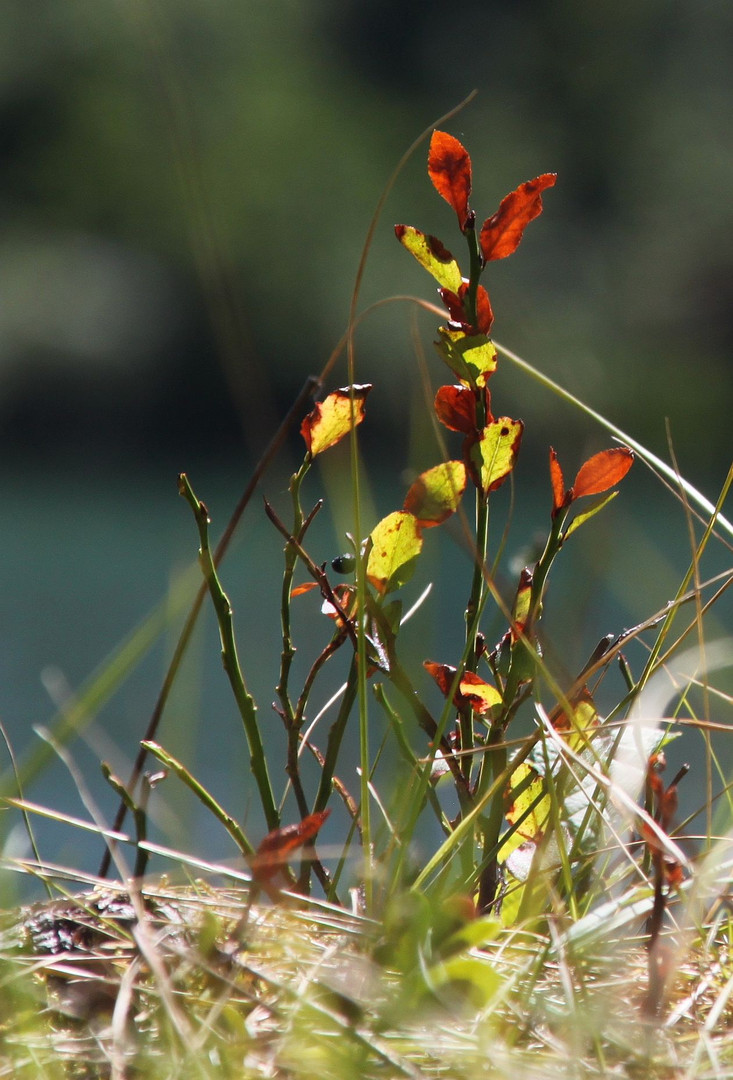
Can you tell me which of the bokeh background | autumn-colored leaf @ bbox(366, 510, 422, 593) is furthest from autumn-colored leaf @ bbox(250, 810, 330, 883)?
the bokeh background

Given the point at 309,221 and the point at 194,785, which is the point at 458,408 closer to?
the point at 194,785

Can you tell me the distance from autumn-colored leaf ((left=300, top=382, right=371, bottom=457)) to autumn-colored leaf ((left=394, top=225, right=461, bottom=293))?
4 cm

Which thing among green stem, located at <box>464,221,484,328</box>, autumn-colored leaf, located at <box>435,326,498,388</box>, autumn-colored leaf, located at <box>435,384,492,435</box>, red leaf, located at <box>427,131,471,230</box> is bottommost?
autumn-colored leaf, located at <box>435,384,492,435</box>

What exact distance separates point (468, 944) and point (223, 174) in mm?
8801

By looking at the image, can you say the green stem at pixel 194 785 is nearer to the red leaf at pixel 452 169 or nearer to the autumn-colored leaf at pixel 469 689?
the autumn-colored leaf at pixel 469 689

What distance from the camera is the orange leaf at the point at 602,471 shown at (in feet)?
1.10

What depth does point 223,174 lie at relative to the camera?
8422 mm

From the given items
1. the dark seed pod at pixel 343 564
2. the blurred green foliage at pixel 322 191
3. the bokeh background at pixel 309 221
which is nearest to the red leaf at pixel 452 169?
the dark seed pod at pixel 343 564

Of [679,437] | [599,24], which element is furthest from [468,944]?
[599,24]

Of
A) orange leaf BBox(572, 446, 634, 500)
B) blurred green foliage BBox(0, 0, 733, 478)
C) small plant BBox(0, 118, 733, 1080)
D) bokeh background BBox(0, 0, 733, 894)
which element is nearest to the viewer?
small plant BBox(0, 118, 733, 1080)

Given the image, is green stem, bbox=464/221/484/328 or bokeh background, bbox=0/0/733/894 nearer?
green stem, bbox=464/221/484/328

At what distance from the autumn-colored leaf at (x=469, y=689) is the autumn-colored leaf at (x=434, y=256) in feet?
0.41

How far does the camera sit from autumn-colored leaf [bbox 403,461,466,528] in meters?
0.34

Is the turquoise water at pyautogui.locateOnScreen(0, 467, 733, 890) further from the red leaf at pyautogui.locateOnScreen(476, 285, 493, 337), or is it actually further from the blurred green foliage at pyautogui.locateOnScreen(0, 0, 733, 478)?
the blurred green foliage at pyautogui.locateOnScreen(0, 0, 733, 478)
